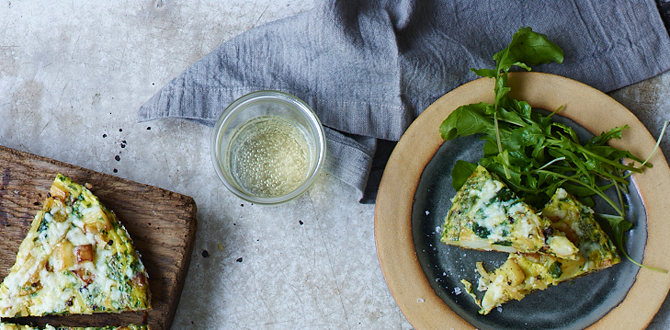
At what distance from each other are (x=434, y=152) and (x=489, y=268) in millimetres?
619

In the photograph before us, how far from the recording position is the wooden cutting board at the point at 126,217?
2.38 m

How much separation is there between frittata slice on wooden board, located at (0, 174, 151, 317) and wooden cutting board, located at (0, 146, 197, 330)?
95 mm

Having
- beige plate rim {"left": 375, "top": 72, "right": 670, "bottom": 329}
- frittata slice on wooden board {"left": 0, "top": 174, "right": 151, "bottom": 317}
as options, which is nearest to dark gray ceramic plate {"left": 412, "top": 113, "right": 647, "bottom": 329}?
beige plate rim {"left": 375, "top": 72, "right": 670, "bottom": 329}

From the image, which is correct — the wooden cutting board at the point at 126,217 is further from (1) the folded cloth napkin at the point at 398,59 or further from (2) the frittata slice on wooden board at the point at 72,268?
(1) the folded cloth napkin at the point at 398,59

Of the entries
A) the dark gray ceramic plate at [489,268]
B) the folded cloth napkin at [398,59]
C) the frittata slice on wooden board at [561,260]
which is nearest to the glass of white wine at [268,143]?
the folded cloth napkin at [398,59]

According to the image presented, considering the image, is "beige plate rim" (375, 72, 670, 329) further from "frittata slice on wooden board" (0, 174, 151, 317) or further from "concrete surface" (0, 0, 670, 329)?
"frittata slice on wooden board" (0, 174, 151, 317)

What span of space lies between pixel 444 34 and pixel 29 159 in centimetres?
211

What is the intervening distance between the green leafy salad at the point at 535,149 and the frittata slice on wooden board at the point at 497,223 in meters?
0.08

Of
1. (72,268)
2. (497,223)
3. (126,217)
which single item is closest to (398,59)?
(497,223)

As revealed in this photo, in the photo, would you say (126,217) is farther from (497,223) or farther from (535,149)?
(535,149)

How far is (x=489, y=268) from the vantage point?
2.42 meters

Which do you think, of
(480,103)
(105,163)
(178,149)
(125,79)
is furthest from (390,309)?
(125,79)

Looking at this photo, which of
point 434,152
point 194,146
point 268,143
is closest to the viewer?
point 434,152

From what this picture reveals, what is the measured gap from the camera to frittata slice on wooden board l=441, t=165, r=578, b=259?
6.98 ft
